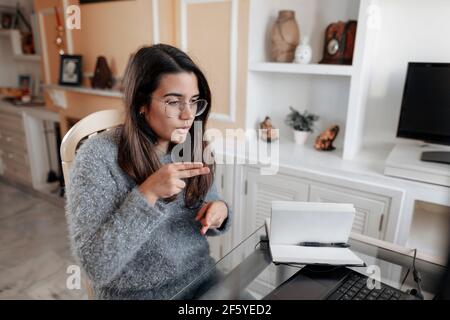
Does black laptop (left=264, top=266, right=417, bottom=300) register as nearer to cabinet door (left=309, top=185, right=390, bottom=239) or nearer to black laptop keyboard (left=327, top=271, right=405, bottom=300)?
black laptop keyboard (left=327, top=271, right=405, bottom=300)

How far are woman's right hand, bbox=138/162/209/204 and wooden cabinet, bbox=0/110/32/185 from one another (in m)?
2.56

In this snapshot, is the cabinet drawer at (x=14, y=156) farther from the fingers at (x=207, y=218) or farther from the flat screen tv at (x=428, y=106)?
the flat screen tv at (x=428, y=106)

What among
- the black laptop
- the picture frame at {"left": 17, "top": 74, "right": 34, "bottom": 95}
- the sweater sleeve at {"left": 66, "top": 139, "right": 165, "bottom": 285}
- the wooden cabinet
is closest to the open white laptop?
the black laptop

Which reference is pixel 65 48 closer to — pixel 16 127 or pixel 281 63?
pixel 16 127

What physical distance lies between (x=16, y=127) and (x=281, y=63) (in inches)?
95.9

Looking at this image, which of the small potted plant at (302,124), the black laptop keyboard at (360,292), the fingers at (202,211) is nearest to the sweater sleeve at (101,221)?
the fingers at (202,211)

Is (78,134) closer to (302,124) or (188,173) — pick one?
(188,173)

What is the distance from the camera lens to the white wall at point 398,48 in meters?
1.35

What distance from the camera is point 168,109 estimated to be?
0.80 meters

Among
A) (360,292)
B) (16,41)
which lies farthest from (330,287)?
(16,41)

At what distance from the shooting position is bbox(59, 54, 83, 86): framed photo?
2248 mm

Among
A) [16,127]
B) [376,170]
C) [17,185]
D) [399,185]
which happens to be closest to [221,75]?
[376,170]

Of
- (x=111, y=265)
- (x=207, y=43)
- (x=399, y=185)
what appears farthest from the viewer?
(x=207, y=43)

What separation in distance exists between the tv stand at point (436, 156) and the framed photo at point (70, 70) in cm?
212
